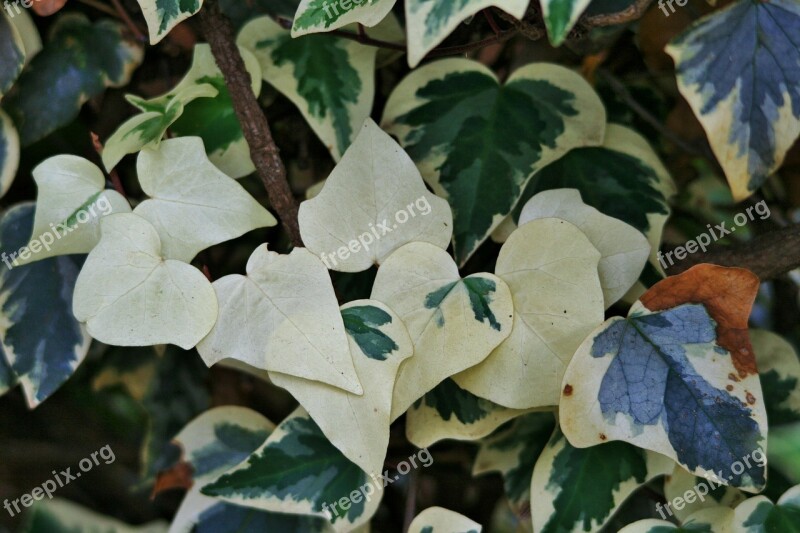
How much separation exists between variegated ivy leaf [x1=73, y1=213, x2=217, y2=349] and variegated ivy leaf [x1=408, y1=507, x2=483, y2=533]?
21cm

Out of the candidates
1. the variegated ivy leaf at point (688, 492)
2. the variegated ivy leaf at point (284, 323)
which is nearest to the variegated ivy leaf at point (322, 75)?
the variegated ivy leaf at point (284, 323)

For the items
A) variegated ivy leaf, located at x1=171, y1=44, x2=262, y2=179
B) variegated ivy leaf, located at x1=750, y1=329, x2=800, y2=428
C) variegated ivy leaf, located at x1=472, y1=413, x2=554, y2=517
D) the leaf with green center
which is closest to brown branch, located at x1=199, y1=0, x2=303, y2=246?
variegated ivy leaf, located at x1=171, y1=44, x2=262, y2=179

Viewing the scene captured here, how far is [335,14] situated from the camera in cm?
53

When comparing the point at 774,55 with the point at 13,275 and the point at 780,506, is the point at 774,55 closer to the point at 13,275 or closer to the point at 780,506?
the point at 780,506

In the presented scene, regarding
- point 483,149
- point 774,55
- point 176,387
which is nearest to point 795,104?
point 774,55

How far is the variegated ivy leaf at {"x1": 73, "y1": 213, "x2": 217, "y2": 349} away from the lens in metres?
0.53

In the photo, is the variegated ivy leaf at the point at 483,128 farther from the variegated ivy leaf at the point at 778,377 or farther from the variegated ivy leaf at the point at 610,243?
the variegated ivy leaf at the point at 778,377

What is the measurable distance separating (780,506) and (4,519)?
922 mm

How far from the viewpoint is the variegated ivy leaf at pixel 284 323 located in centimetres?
51

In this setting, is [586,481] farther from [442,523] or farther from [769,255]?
[769,255]

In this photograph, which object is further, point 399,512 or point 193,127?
point 399,512

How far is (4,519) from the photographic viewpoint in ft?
3.27

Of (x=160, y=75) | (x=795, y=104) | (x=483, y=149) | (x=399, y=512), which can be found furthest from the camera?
(x=399, y=512)

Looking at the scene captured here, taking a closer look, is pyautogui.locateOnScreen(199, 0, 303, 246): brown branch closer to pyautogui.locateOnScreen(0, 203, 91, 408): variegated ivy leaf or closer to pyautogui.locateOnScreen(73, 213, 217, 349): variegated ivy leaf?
pyautogui.locateOnScreen(73, 213, 217, 349): variegated ivy leaf
